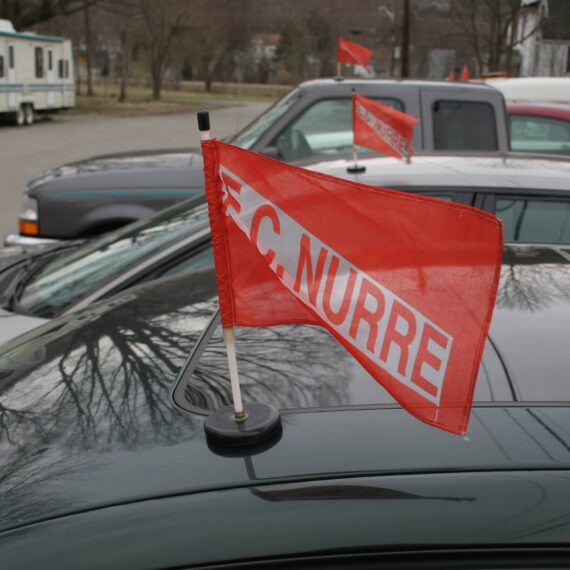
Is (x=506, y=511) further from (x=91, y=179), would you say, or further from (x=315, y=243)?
(x=91, y=179)

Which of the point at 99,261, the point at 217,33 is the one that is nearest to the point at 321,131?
the point at 99,261

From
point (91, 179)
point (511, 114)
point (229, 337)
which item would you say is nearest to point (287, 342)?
point (229, 337)

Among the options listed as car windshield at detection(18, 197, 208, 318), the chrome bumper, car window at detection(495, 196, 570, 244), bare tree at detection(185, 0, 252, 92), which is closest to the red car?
car window at detection(495, 196, 570, 244)

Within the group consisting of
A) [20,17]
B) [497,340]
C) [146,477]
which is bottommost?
[146,477]

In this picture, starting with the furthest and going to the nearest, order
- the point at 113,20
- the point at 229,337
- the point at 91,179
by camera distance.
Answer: the point at 113,20
the point at 91,179
the point at 229,337

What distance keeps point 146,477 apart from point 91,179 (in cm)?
514

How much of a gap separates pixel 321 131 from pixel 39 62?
82.5ft

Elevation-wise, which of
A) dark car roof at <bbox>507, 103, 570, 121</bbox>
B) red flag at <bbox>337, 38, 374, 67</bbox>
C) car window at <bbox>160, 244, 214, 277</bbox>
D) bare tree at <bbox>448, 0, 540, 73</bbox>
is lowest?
car window at <bbox>160, 244, 214, 277</bbox>

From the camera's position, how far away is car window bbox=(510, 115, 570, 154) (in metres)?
7.93

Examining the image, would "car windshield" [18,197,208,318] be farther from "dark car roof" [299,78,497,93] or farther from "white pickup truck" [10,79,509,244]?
"dark car roof" [299,78,497,93]

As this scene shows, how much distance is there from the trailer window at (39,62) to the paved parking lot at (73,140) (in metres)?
1.79

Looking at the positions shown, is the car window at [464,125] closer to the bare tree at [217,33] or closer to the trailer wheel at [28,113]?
the trailer wheel at [28,113]

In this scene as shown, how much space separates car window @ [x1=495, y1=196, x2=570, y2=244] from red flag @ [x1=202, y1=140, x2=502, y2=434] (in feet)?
8.88

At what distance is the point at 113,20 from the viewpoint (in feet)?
151
